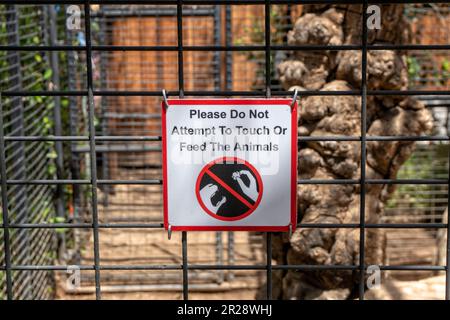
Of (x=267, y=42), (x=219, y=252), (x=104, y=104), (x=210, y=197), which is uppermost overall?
(x=267, y=42)

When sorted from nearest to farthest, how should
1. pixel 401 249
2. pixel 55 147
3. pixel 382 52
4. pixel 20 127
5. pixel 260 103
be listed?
pixel 260 103 < pixel 382 52 < pixel 20 127 < pixel 55 147 < pixel 401 249

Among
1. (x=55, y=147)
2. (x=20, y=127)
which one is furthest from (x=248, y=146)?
(x=55, y=147)

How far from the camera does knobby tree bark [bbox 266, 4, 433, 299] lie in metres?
4.25

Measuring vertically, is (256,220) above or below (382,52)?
below

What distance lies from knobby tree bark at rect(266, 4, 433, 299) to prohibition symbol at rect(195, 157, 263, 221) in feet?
5.94

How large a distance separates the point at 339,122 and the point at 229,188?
189 centimetres

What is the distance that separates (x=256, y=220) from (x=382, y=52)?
85.4 inches

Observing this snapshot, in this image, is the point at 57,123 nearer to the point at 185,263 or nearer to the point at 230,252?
the point at 230,252

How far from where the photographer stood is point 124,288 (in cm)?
605

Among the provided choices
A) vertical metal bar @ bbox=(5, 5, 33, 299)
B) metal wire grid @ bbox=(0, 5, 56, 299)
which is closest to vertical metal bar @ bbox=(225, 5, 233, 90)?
metal wire grid @ bbox=(0, 5, 56, 299)

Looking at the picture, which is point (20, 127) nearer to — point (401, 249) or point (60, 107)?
point (60, 107)

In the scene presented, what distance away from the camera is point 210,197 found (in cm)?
256

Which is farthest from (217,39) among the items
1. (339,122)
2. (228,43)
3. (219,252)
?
(339,122)

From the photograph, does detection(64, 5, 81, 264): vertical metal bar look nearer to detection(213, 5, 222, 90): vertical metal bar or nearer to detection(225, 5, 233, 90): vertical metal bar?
detection(213, 5, 222, 90): vertical metal bar
